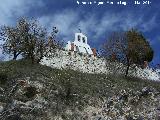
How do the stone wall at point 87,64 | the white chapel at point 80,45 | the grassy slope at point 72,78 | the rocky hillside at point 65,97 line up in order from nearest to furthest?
the rocky hillside at point 65,97
the grassy slope at point 72,78
the stone wall at point 87,64
the white chapel at point 80,45

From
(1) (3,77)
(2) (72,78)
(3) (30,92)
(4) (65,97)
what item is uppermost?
(2) (72,78)

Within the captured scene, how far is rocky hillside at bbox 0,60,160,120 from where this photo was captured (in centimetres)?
4453

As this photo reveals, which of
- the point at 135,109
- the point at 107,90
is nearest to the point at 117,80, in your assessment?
the point at 107,90

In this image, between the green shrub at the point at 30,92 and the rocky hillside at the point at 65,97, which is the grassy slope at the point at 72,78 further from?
the green shrub at the point at 30,92

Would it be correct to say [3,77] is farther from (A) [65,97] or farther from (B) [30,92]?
(A) [65,97]

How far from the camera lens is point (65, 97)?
52375 mm

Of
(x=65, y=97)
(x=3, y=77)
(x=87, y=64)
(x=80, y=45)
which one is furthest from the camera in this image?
(x=80, y=45)

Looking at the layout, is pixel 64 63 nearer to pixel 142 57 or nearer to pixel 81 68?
pixel 81 68

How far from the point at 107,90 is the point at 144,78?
17577mm

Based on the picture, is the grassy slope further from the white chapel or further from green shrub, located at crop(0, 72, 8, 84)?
the white chapel

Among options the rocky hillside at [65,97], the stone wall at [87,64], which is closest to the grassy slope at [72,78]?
the rocky hillside at [65,97]

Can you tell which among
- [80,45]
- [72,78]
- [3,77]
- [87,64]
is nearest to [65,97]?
[72,78]

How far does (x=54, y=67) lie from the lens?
214 feet

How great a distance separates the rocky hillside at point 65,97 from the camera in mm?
44531
